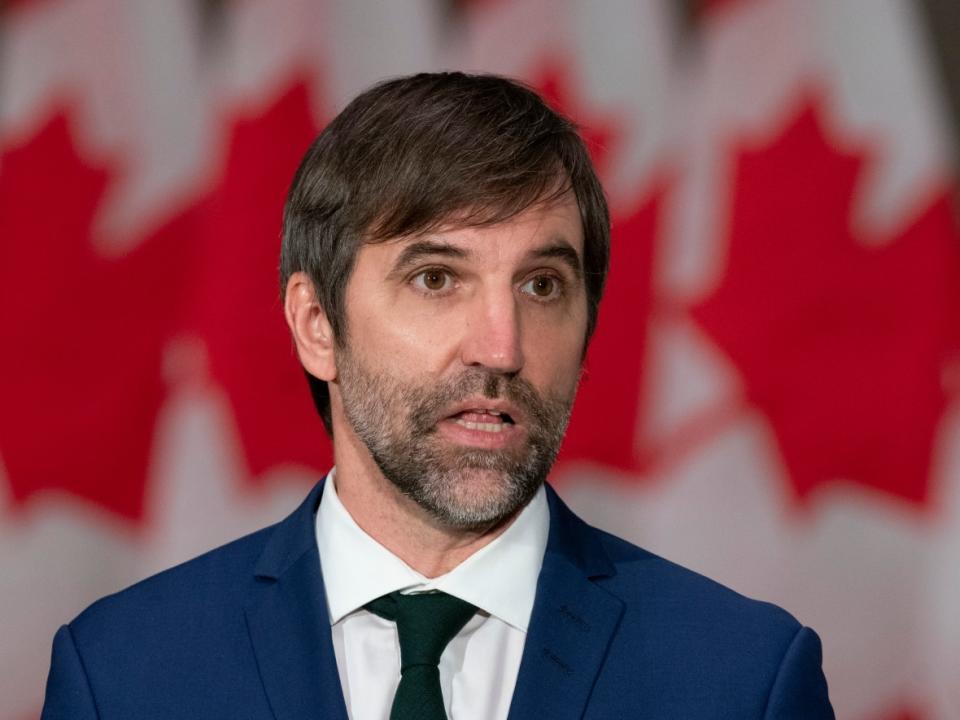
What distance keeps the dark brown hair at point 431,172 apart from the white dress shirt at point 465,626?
0.94 ft

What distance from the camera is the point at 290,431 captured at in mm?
2914

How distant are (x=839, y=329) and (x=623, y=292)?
1.39 feet

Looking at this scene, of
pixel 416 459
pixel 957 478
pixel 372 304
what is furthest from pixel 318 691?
pixel 957 478

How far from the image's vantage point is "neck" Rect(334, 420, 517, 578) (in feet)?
6.09

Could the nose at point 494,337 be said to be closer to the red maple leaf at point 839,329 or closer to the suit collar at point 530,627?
the suit collar at point 530,627

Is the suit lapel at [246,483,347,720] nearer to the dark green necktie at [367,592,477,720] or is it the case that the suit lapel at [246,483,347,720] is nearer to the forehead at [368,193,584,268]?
the dark green necktie at [367,592,477,720]

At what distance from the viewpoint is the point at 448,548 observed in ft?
6.11

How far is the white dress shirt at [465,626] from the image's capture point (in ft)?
5.82

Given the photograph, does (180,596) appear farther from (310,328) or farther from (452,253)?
(452,253)

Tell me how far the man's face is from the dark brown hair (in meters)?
0.03

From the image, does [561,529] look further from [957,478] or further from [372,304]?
[957,478]

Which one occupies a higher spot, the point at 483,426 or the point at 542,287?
the point at 542,287

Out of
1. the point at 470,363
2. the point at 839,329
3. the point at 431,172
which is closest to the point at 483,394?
the point at 470,363

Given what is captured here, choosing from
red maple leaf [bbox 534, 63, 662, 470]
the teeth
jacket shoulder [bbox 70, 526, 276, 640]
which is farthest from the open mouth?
red maple leaf [bbox 534, 63, 662, 470]
